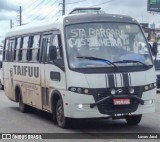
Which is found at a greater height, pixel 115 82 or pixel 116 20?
pixel 116 20

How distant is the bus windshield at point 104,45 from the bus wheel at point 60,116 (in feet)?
3.75

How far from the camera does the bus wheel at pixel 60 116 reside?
12.5 metres

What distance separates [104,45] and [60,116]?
2064mm

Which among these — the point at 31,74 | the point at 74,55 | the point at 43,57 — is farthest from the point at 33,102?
the point at 74,55

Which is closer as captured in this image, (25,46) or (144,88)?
(144,88)

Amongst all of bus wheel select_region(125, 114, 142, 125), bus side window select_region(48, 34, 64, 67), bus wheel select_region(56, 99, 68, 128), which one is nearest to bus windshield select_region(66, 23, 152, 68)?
bus side window select_region(48, 34, 64, 67)

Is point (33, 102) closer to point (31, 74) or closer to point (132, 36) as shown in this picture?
point (31, 74)

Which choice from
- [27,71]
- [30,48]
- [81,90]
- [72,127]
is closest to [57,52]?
[81,90]

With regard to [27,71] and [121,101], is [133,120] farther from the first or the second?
[27,71]

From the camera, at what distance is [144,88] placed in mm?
12289

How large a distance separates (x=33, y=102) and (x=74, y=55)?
3544 millimetres

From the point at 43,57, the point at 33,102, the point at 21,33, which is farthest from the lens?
the point at 21,33

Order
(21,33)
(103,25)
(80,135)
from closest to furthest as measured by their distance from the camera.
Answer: (80,135) < (103,25) < (21,33)

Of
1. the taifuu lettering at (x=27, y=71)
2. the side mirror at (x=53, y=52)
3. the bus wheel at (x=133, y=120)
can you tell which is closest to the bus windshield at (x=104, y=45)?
the side mirror at (x=53, y=52)
